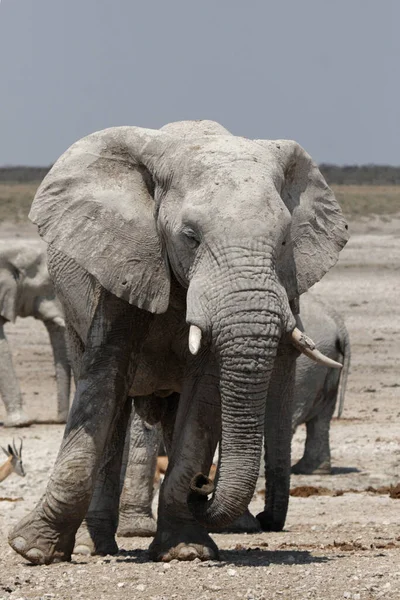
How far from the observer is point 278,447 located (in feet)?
28.8

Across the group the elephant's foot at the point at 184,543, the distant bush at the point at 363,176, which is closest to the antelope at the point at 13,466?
the elephant's foot at the point at 184,543

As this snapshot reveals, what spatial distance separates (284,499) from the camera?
28.6 feet

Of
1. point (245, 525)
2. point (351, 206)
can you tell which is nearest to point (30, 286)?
point (245, 525)

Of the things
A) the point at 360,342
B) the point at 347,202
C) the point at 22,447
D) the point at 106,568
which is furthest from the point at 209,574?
the point at 347,202

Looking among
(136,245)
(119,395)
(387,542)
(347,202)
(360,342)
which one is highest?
(136,245)

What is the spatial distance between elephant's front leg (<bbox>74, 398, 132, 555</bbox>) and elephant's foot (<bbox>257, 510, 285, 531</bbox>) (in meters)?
0.76

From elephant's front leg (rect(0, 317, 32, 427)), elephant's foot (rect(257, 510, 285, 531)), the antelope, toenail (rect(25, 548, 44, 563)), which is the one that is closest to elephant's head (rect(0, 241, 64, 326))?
elephant's front leg (rect(0, 317, 32, 427))

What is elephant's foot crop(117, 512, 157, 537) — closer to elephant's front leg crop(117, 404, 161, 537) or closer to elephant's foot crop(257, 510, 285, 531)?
elephant's front leg crop(117, 404, 161, 537)

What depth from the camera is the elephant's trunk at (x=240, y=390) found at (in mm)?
6824

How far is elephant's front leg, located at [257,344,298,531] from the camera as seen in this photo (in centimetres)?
866

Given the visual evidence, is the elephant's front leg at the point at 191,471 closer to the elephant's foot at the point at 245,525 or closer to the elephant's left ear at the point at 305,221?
the elephant's left ear at the point at 305,221

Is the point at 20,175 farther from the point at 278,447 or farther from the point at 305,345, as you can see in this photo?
the point at 305,345

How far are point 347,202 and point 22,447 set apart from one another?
1195 inches

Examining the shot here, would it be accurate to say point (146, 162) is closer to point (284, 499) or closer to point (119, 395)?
point (119, 395)
